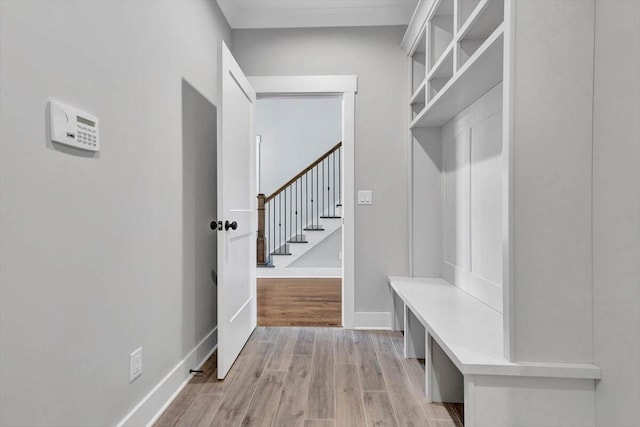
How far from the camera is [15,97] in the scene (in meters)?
0.95

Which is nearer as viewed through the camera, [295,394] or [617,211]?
[617,211]

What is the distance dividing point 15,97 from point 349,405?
5.81ft

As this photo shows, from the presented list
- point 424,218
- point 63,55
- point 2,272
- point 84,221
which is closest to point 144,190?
point 84,221

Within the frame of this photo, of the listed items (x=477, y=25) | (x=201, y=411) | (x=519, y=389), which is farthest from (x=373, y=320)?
(x=477, y=25)

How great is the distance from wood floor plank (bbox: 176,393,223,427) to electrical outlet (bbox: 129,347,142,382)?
322 millimetres

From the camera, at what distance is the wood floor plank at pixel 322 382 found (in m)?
1.75

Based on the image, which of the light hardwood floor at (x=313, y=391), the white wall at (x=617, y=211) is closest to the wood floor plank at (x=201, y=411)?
the light hardwood floor at (x=313, y=391)

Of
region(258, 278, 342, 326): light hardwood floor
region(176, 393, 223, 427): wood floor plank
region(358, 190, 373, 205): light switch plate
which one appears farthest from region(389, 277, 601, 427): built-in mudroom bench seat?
region(258, 278, 342, 326): light hardwood floor

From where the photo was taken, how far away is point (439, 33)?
7.52ft

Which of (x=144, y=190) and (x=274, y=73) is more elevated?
(x=274, y=73)

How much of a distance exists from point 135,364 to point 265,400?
67cm

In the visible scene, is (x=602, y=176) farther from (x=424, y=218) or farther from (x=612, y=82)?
(x=424, y=218)

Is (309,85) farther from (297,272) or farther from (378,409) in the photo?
(297,272)

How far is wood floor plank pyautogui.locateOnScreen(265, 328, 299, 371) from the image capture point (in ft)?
7.44
